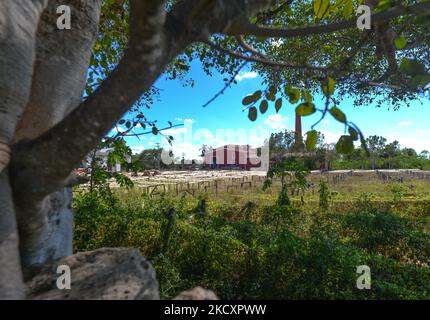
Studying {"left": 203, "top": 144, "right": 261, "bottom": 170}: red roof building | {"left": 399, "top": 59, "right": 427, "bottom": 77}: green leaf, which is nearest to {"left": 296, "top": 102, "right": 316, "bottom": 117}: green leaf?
{"left": 399, "top": 59, "right": 427, "bottom": 77}: green leaf

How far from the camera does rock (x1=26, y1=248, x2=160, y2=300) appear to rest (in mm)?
1273

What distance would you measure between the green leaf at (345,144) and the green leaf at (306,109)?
15cm

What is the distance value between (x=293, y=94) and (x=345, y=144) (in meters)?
0.56

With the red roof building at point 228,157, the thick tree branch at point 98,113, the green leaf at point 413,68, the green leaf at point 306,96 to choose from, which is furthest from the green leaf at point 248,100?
the red roof building at point 228,157

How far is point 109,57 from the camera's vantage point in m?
4.71

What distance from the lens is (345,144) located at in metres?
1.03

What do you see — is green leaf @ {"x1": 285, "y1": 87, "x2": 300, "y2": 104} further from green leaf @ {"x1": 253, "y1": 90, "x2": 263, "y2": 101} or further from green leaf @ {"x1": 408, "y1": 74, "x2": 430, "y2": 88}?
green leaf @ {"x1": 408, "y1": 74, "x2": 430, "y2": 88}

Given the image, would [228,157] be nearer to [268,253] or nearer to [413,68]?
[268,253]

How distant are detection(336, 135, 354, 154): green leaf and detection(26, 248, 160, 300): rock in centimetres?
102

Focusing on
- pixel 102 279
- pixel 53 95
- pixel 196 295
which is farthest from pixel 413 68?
pixel 53 95

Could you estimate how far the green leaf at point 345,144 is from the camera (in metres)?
1.01

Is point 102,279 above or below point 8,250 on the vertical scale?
below
